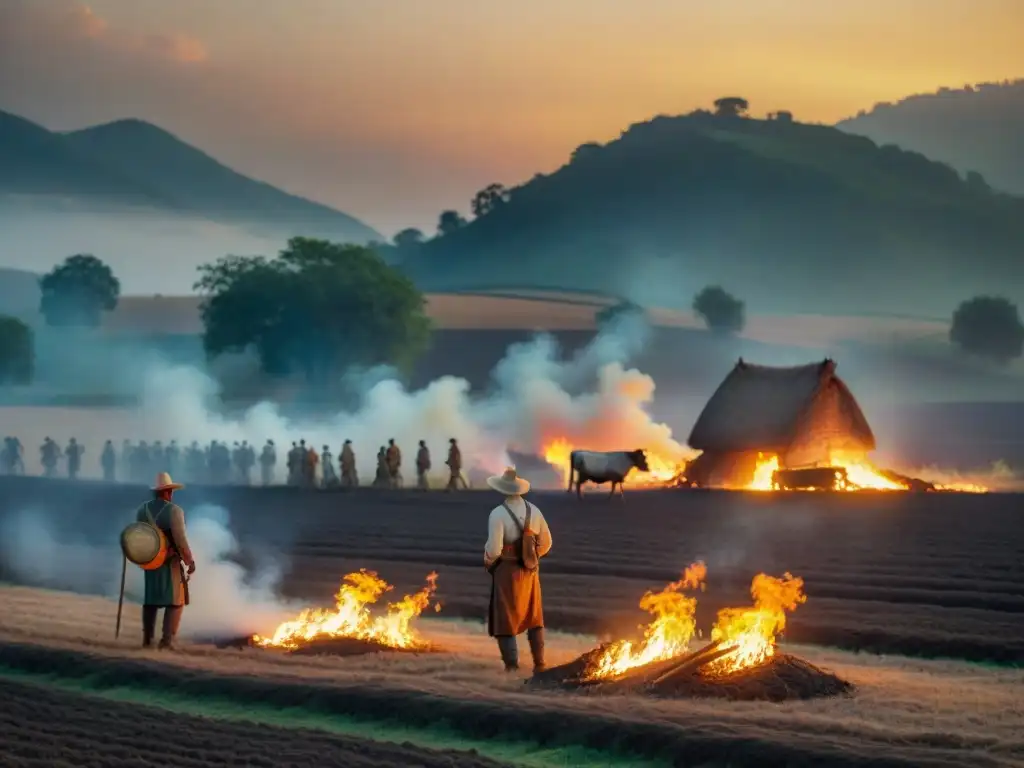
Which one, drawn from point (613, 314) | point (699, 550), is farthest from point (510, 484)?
point (613, 314)

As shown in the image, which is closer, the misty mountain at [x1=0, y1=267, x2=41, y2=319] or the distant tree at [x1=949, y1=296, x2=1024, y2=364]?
the distant tree at [x1=949, y1=296, x2=1024, y2=364]

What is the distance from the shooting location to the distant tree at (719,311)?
426 feet

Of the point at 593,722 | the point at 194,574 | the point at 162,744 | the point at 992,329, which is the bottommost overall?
the point at 162,744

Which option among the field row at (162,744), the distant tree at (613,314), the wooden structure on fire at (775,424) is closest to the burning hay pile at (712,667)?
the field row at (162,744)

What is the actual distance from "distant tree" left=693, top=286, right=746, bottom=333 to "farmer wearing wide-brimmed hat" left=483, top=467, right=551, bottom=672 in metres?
111

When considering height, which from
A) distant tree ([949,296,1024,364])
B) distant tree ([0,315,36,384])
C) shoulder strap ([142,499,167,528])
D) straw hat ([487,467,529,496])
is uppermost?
distant tree ([949,296,1024,364])

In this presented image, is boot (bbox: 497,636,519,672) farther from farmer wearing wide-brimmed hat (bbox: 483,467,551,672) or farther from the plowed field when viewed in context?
the plowed field

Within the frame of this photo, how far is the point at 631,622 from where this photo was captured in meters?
24.4

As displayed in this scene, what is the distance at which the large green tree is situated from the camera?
9419 centimetres

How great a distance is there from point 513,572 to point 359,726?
2930 mm

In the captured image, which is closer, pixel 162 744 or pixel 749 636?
pixel 162 744

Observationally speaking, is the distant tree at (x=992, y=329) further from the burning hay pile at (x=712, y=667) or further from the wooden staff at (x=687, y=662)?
the wooden staff at (x=687, y=662)

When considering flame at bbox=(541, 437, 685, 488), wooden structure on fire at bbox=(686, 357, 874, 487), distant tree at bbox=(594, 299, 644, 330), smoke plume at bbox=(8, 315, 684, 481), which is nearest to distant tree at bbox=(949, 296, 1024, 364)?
distant tree at bbox=(594, 299, 644, 330)

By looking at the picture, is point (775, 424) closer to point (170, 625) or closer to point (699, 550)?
point (699, 550)
